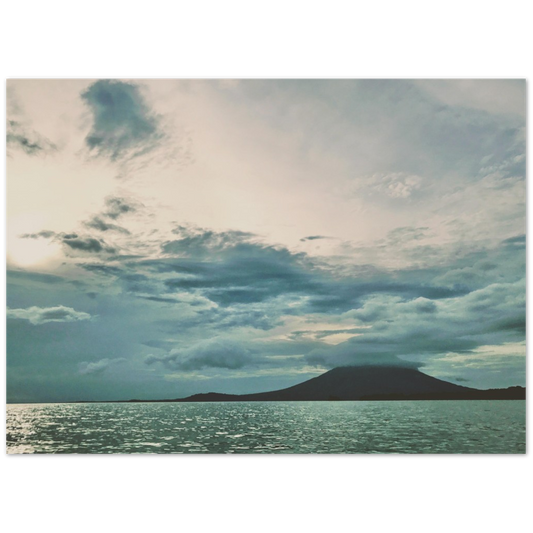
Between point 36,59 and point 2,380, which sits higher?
point 36,59

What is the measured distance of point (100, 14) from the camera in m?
5.11

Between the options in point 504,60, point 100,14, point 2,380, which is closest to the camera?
point 100,14

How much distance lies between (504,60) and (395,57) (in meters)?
1.21

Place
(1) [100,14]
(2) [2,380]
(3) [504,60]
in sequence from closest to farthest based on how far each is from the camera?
1. (1) [100,14]
2. (3) [504,60]
3. (2) [2,380]
